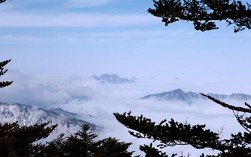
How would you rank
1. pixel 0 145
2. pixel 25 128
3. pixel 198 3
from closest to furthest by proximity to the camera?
pixel 198 3
pixel 0 145
pixel 25 128

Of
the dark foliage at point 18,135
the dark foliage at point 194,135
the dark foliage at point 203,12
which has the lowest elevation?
the dark foliage at point 18,135

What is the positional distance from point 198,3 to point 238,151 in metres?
3.76

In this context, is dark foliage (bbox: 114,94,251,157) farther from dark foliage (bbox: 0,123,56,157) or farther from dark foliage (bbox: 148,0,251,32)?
dark foliage (bbox: 0,123,56,157)

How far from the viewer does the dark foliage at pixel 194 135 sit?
7.95 meters

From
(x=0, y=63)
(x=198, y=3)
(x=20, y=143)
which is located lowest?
(x=20, y=143)

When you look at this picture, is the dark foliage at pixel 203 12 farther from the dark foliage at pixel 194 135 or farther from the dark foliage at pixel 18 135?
the dark foliage at pixel 18 135

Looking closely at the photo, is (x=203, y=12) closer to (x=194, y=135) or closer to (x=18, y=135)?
(x=194, y=135)

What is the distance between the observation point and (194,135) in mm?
8047

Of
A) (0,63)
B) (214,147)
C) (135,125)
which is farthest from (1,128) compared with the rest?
(214,147)

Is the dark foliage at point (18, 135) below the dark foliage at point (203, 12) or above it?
below

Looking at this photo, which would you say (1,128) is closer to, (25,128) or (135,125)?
(25,128)

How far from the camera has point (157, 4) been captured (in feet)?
29.9

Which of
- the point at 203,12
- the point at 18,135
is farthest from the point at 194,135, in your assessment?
the point at 18,135

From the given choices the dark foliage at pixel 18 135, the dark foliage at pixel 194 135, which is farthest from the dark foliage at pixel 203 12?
the dark foliage at pixel 18 135
